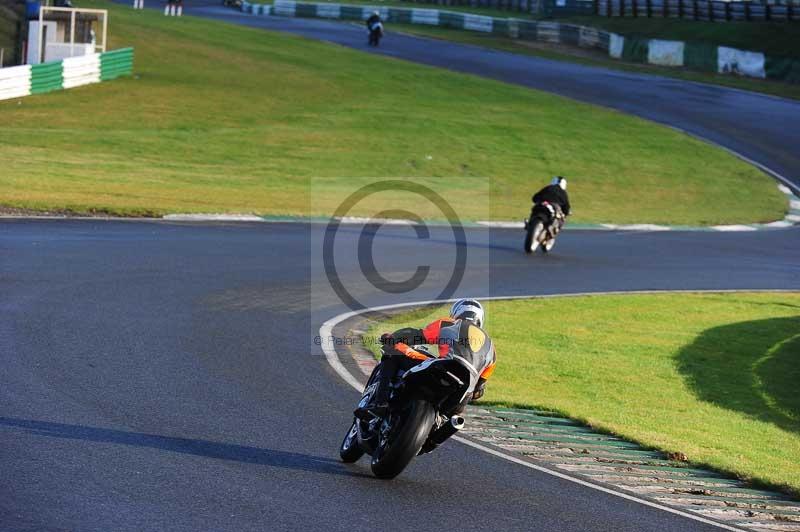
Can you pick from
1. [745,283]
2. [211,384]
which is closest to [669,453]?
[211,384]

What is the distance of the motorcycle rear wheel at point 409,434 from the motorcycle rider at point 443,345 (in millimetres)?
284

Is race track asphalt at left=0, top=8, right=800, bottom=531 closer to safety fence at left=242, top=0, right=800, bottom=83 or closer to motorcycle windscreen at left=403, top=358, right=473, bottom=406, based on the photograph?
motorcycle windscreen at left=403, top=358, right=473, bottom=406

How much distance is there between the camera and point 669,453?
10.2 meters

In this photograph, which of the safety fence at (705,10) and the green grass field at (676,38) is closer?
the green grass field at (676,38)

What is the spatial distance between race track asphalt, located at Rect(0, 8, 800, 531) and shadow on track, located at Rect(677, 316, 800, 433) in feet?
9.22

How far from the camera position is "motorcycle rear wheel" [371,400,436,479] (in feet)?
26.1

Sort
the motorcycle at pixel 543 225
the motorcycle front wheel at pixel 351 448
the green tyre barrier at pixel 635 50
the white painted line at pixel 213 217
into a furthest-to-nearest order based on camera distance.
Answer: the green tyre barrier at pixel 635 50, the white painted line at pixel 213 217, the motorcycle at pixel 543 225, the motorcycle front wheel at pixel 351 448

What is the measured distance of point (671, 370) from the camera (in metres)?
15.1

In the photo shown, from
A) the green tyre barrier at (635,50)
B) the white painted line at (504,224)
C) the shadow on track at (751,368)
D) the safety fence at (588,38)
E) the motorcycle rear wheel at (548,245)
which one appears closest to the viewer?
the shadow on track at (751,368)

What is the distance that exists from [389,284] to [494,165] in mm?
17080

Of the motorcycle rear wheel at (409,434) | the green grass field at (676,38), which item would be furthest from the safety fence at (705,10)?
the motorcycle rear wheel at (409,434)

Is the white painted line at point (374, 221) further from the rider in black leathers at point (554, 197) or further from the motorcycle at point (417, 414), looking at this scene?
the motorcycle at point (417, 414)

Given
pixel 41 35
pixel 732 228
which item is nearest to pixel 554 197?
pixel 732 228

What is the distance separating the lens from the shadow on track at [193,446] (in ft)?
27.8
